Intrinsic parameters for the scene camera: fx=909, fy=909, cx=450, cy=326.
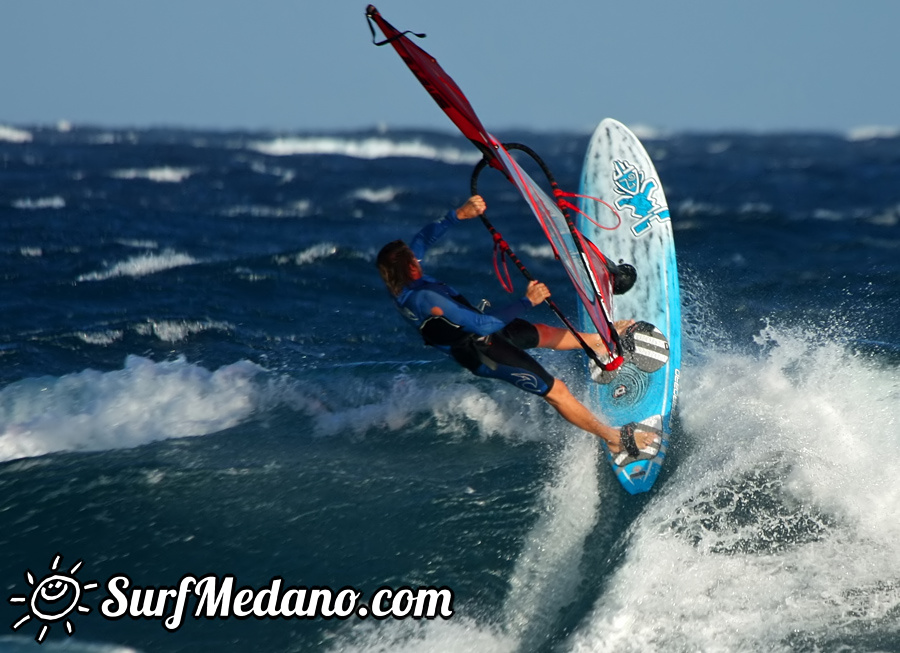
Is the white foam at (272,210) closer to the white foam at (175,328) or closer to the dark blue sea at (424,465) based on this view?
the dark blue sea at (424,465)

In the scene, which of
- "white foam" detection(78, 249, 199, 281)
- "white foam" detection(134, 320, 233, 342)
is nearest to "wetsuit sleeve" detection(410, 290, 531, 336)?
"white foam" detection(134, 320, 233, 342)

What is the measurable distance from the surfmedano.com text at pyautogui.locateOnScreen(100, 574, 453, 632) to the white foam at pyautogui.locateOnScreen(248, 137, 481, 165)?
2206 cm

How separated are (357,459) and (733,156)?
23095 mm

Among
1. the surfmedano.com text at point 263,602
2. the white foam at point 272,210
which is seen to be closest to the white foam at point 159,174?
the white foam at point 272,210

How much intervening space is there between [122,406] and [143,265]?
16.7ft

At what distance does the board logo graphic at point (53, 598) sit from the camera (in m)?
5.03

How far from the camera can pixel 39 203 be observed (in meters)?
17.1

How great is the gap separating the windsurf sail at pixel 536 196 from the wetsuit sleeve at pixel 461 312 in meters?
0.35

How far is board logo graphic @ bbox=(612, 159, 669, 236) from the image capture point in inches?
285

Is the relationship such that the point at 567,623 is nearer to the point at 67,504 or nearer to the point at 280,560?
the point at 280,560

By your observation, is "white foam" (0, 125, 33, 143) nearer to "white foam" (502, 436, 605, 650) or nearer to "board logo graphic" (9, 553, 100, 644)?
"board logo graphic" (9, 553, 100, 644)

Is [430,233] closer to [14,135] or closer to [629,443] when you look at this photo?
[629,443]

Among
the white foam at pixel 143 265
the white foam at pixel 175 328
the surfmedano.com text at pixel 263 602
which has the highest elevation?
the white foam at pixel 143 265

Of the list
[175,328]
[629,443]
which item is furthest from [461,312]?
[175,328]
